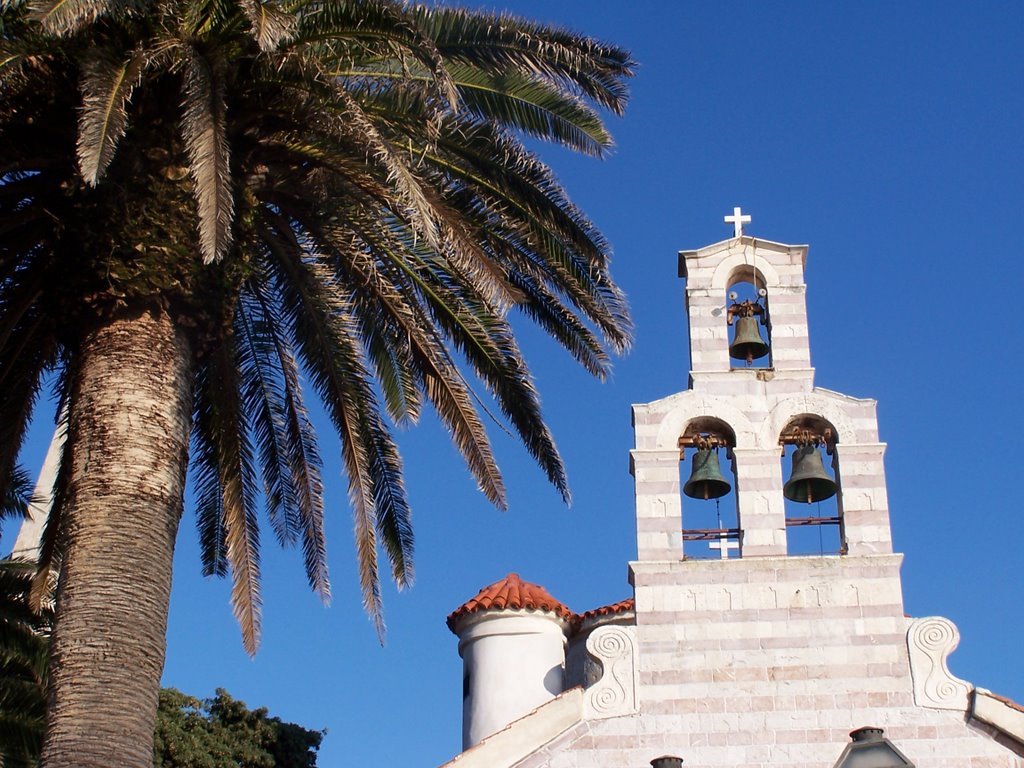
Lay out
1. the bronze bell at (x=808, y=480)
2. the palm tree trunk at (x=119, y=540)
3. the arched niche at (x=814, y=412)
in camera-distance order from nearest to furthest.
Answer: the palm tree trunk at (x=119, y=540) < the bronze bell at (x=808, y=480) < the arched niche at (x=814, y=412)

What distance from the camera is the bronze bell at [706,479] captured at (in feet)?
55.9

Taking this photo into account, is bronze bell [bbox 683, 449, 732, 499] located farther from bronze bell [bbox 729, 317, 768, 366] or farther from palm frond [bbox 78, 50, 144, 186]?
palm frond [bbox 78, 50, 144, 186]

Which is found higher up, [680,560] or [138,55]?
[138,55]

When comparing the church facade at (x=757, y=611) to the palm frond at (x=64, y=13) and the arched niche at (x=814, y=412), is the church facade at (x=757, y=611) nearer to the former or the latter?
the arched niche at (x=814, y=412)

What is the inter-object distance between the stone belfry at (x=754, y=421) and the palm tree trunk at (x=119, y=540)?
6043 mm

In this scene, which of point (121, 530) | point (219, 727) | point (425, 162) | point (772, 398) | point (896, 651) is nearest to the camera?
point (121, 530)

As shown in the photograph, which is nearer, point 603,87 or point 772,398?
point 603,87

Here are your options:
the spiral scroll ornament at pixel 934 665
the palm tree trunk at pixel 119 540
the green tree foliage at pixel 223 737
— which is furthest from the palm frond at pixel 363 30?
the green tree foliage at pixel 223 737

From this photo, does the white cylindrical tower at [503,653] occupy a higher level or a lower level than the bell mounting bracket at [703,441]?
lower

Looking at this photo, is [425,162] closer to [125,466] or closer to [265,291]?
[265,291]

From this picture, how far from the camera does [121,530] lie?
12.0 meters

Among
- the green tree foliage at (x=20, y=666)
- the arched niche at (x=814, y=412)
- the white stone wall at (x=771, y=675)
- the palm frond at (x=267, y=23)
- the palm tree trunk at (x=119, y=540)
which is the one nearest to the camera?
the palm tree trunk at (x=119, y=540)

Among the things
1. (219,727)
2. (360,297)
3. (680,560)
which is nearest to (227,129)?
(360,297)

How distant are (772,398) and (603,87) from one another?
4.75 meters
